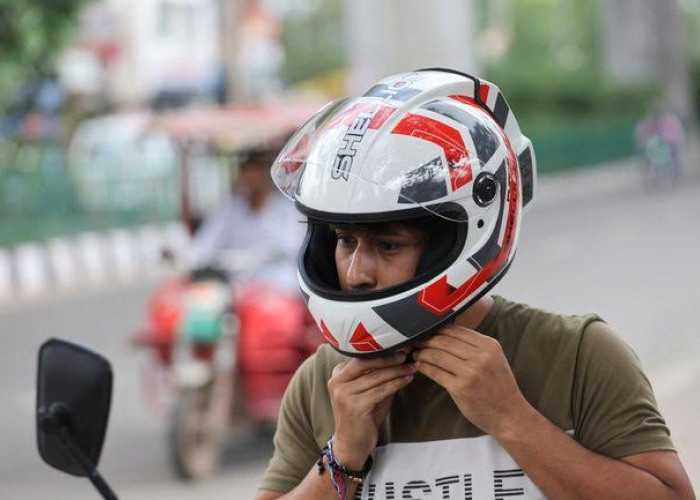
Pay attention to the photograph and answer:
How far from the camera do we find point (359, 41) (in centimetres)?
1803

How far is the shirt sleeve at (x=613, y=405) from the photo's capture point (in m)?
2.18

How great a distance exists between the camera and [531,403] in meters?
2.24

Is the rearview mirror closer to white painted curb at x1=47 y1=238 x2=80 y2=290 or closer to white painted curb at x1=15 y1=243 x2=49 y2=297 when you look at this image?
white painted curb at x1=15 y1=243 x2=49 y2=297

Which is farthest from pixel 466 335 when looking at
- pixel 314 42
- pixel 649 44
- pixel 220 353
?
pixel 314 42

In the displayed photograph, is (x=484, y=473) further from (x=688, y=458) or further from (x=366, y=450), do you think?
(x=688, y=458)

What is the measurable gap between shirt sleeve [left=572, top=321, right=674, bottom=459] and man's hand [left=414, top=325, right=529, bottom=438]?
0.37 feet

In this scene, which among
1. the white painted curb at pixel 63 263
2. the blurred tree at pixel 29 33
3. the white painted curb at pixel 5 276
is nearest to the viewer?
the white painted curb at pixel 5 276

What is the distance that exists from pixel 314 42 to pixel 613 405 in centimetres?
7542

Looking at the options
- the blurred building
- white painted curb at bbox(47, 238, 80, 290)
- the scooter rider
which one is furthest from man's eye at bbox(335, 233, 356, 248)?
the blurred building

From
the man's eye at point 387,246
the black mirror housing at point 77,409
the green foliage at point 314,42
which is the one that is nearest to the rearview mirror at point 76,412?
the black mirror housing at point 77,409

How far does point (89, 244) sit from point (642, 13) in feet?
97.7

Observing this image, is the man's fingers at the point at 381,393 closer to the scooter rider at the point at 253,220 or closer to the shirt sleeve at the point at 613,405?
the shirt sleeve at the point at 613,405

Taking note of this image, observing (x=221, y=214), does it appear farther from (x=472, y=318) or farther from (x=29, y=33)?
(x=29, y=33)

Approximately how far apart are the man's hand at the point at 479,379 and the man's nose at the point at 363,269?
0.46ft
